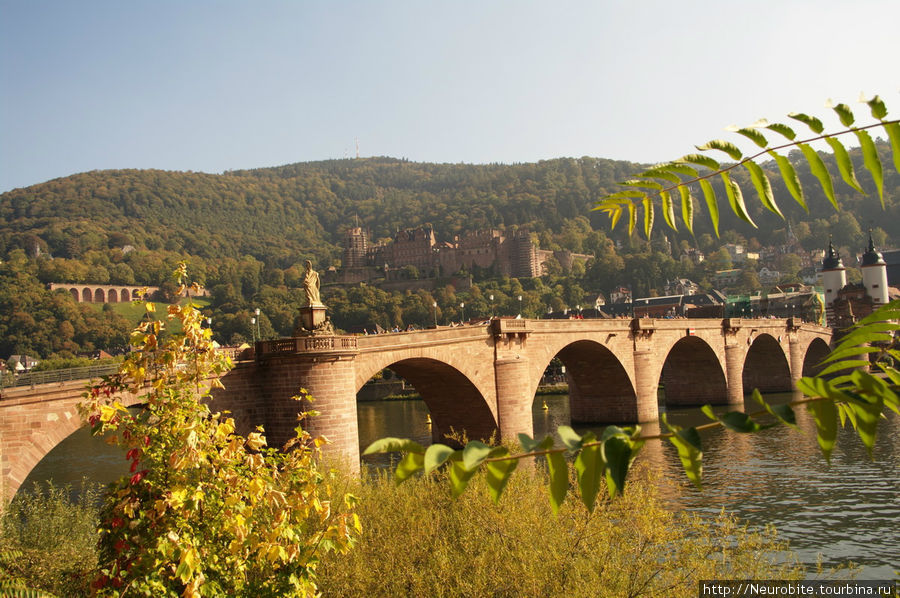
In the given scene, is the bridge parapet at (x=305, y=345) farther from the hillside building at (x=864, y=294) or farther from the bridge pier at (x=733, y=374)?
the hillside building at (x=864, y=294)

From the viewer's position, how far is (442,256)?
167 metres

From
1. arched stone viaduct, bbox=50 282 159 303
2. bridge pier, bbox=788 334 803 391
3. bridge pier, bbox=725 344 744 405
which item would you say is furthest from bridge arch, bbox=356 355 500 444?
arched stone viaduct, bbox=50 282 159 303

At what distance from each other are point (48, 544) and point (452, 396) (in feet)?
68.3

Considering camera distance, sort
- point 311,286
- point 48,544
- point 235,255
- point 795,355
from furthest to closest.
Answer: point 235,255 < point 795,355 < point 311,286 < point 48,544

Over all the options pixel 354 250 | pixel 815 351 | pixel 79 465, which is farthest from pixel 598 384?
pixel 354 250

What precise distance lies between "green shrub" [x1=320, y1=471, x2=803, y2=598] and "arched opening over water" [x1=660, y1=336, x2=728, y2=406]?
1630 inches

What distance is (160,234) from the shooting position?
153875 millimetres

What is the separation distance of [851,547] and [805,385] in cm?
2026

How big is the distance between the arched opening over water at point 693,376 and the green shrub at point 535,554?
41.4 meters

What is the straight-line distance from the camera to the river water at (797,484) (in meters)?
19.6

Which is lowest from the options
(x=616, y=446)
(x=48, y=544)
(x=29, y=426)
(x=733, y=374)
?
(x=733, y=374)

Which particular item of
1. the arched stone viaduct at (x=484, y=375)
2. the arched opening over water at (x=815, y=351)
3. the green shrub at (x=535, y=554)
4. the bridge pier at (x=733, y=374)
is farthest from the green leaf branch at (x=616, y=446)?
the arched opening over water at (x=815, y=351)

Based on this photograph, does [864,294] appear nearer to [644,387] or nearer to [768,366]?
[768,366]

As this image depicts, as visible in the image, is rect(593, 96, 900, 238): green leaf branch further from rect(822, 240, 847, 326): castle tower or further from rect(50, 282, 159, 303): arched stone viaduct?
rect(50, 282, 159, 303): arched stone viaduct
